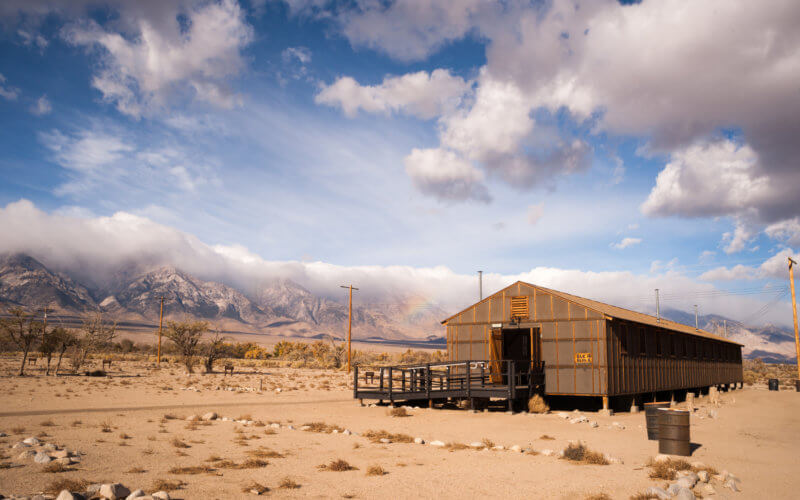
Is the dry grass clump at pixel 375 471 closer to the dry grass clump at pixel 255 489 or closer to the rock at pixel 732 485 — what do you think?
Result: the dry grass clump at pixel 255 489

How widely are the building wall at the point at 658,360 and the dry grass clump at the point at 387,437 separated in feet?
39.1

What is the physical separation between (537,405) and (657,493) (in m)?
14.8

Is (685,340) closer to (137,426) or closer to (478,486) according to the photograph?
(478,486)

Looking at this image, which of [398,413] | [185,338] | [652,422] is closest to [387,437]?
[398,413]

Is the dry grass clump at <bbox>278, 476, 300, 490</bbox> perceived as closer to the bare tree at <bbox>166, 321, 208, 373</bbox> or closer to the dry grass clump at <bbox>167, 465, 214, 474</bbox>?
the dry grass clump at <bbox>167, 465, 214, 474</bbox>

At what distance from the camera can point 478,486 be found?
1012cm

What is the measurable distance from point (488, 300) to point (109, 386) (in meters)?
24.2

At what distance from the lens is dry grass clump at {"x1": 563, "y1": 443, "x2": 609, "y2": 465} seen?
12.0 meters

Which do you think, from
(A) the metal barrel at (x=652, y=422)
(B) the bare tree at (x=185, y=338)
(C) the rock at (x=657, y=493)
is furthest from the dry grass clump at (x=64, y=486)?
(B) the bare tree at (x=185, y=338)

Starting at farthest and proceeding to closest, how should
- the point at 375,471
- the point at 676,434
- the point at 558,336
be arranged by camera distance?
1. the point at 558,336
2. the point at 676,434
3. the point at 375,471

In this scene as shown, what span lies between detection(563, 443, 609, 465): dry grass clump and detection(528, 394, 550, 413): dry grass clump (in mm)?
10716

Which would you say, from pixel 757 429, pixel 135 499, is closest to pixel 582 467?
pixel 135 499

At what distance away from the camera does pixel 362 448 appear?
14266 mm

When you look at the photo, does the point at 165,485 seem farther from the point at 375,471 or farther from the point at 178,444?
the point at 178,444
